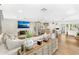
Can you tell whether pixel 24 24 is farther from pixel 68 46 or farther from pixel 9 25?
pixel 68 46

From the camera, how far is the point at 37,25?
1574 millimetres

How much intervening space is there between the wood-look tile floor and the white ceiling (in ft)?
1.00

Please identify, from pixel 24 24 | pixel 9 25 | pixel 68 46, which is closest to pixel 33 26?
pixel 24 24

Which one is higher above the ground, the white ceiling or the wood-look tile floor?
the white ceiling

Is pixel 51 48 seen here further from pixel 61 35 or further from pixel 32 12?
pixel 32 12

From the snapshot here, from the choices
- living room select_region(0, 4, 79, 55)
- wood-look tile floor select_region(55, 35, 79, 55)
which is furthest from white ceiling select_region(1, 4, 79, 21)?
wood-look tile floor select_region(55, 35, 79, 55)

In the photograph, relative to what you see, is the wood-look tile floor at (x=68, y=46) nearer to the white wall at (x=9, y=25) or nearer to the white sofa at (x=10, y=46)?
the white sofa at (x=10, y=46)

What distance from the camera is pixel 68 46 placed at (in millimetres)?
1573

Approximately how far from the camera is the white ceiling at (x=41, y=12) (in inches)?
60.8

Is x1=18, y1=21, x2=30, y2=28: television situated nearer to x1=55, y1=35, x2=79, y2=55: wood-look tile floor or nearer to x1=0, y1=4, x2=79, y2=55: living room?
x1=0, y1=4, x2=79, y2=55: living room

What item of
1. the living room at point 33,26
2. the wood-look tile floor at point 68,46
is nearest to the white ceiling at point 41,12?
the living room at point 33,26

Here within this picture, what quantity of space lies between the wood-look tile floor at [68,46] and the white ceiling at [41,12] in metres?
0.30

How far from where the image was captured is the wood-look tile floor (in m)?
1.55
